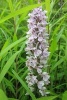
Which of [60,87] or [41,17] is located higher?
[41,17]

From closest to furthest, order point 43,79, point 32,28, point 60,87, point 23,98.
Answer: point 32,28 → point 43,79 → point 23,98 → point 60,87

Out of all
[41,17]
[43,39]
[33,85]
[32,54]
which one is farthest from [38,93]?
[41,17]

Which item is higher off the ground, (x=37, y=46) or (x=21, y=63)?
(x=37, y=46)

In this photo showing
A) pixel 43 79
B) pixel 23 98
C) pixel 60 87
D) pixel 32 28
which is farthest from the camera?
pixel 60 87

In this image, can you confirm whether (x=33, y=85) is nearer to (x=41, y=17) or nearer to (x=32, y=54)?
(x=32, y=54)

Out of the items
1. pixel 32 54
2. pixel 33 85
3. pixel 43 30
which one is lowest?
pixel 33 85

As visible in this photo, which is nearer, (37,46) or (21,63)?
(37,46)

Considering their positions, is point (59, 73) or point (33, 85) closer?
point (33, 85)
